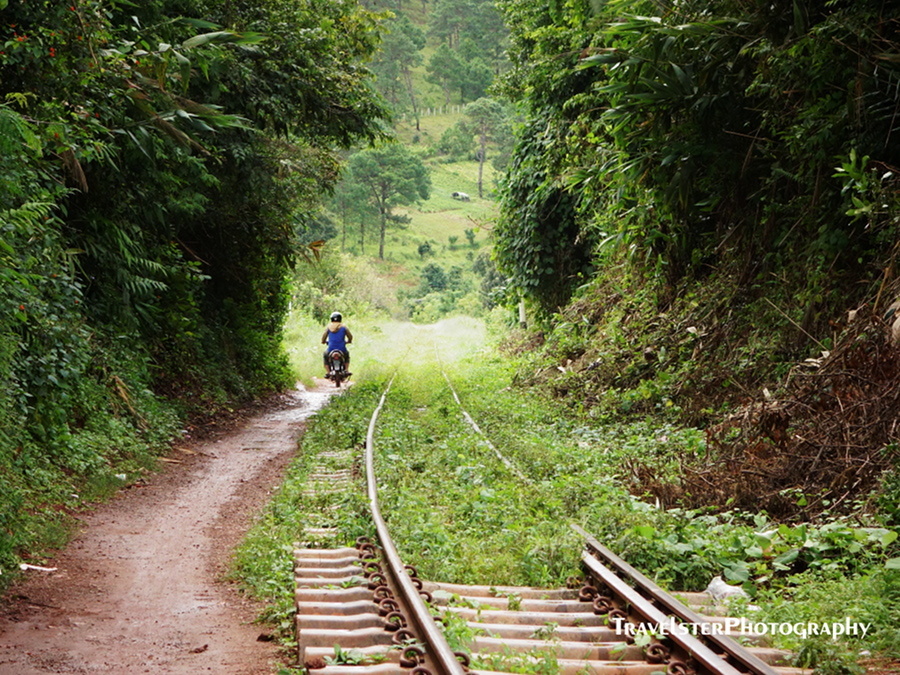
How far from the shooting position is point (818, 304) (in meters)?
9.15

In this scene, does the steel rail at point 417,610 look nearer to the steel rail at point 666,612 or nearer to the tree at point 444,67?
the steel rail at point 666,612

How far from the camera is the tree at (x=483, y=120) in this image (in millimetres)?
93625

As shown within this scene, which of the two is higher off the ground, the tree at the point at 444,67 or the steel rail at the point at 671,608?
the tree at the point at 444,67

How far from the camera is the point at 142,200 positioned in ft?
40.1

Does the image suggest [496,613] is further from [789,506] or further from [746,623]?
[789,506]

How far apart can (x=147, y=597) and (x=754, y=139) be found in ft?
27.9

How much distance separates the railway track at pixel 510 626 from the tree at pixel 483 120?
291 feet

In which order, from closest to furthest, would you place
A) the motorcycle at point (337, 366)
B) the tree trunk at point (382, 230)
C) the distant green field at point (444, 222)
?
the motorcycle at point (337, 366), the tree trunk at point (382, 230), the distant green field at point (444, 222)

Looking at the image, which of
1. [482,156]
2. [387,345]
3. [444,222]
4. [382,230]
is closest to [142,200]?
[387,345]

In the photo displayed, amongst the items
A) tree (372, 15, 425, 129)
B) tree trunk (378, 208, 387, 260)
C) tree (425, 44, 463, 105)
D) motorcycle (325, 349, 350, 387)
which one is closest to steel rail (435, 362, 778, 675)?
motorcycle (325, 349, 350, 387)

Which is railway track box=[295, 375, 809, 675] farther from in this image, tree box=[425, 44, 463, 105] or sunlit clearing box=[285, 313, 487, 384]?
tree box=[425, 44, 463, 105]

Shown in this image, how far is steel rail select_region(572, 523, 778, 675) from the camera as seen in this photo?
3866 mm

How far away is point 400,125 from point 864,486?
4050 inches

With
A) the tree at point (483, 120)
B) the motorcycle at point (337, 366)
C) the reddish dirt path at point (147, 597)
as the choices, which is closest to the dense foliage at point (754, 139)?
the reddish dirt path at point (147, 597)
